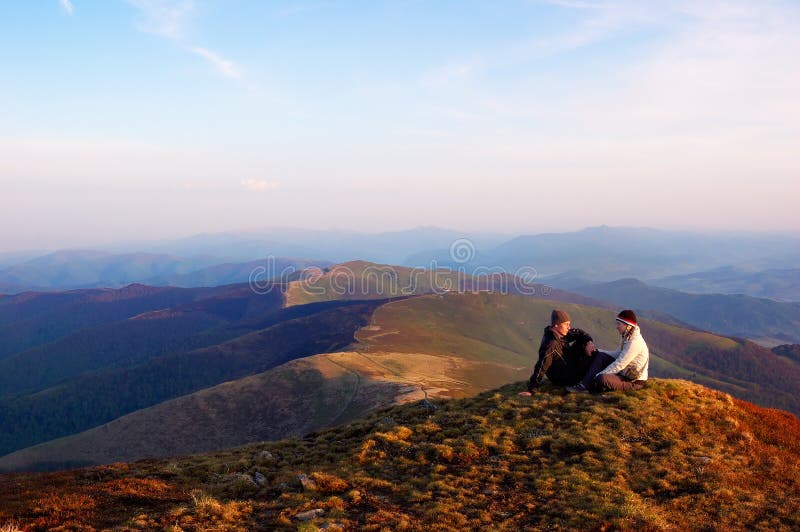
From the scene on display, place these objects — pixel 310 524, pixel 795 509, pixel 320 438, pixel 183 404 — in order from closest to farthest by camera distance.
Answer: pixel 310 524, pixel 795 509, pixel 320 438, pixel 183 404

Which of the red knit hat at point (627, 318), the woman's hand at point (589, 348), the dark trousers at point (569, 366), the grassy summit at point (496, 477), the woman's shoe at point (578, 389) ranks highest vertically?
the red knit hat at point (627, 318)

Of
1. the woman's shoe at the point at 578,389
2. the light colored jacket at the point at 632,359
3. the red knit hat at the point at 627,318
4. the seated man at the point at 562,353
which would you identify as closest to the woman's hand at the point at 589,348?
the seated man at the point at 562,353

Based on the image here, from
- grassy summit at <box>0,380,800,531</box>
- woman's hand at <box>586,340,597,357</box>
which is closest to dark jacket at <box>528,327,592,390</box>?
woman's hand at <box>586,340,597,357</box>

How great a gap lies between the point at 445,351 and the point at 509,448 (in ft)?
533

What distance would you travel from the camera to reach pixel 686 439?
18.4 metres

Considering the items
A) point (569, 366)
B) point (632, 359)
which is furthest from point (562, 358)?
point (632, 359)

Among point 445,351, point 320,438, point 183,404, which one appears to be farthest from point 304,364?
point 320,438

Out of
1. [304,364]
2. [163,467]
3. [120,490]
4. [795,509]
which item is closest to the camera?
[795,509]

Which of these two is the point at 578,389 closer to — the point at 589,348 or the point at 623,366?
the point at 589,348

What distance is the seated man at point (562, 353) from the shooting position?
843 inches

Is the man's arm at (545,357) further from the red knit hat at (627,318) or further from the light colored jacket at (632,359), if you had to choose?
the red knit hat at (627,318)

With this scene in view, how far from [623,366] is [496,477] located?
8699mm

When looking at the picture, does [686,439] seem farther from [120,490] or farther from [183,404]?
[183,404]

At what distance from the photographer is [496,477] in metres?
16.3
